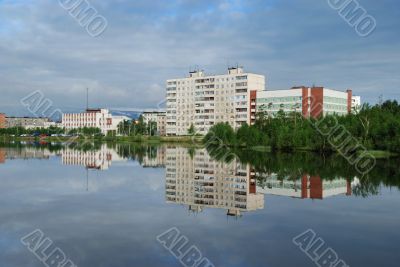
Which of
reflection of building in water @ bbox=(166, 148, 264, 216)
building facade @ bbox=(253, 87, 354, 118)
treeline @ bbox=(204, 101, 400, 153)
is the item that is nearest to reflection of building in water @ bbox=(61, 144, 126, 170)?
reflection of building in water @ bbox=(166, 148, 264, 216)

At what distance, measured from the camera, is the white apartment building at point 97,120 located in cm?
11994

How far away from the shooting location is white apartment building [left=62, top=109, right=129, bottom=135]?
120 metres

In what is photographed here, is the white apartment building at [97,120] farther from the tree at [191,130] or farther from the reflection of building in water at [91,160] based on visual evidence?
the reflection of building in water at [91,160]

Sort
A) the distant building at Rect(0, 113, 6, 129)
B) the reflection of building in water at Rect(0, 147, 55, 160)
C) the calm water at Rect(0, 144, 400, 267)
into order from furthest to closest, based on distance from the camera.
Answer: the distant building at Rect(0, 113, 6, 129) < the reflection of building in water at Rect(0, 147, 55, 160) < the calm water at Rect(0, 144, 400, 267)

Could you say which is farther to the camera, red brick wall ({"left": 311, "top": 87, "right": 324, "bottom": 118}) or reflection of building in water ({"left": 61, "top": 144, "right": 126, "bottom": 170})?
red brick wall ({"left": 311, "top": 87, "right": 324, "bottom": 118})

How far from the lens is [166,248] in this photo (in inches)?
328

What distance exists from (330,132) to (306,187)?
2647 cm

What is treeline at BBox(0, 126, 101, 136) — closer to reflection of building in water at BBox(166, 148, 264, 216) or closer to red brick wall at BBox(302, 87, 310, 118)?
red brick wall at BBox(302, 87, 310, 118)

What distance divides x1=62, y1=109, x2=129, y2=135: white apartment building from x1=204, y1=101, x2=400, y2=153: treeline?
70.1 metres

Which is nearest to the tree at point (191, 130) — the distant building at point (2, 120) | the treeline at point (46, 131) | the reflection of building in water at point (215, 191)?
the treeline at point (46, 131)

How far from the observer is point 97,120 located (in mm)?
119875

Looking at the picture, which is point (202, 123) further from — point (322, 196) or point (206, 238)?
point (206, 238)

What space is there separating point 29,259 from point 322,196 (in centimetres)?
1065

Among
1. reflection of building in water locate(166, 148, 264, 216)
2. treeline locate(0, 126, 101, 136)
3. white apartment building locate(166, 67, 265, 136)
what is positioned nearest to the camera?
reflection of building in water locate(166, 148, 264, 216)
